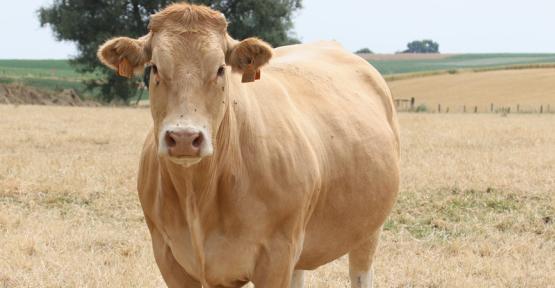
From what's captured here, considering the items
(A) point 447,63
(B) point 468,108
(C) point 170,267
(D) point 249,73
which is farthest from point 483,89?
(D) point 249,73

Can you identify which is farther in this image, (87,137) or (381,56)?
(381,56)

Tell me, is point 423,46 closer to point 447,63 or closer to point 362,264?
point 447,63

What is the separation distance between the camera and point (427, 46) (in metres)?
128

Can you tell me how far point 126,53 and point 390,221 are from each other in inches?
207

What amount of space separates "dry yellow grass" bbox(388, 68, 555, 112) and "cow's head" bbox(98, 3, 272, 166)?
132 ft

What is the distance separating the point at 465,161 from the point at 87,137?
25.9ft

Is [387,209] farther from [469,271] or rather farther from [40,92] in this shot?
[40,92]

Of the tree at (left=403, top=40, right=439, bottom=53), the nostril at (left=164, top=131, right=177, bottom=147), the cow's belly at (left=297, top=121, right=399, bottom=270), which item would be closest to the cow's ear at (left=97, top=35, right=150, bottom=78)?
the nostril at (left=164, top=131, right=177, bottom=147)

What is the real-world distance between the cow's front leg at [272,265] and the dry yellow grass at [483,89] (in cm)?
3987

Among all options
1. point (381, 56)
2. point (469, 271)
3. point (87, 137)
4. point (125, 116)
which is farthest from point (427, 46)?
point (469, 271)

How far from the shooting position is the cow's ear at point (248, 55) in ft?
13.5

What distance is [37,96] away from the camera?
37.6m

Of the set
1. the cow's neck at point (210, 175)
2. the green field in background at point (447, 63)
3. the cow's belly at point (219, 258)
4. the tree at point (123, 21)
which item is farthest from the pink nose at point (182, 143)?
the green field in background at point (447, 63)

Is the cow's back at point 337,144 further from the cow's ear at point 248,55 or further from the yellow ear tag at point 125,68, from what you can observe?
the yellow ear tag at point 125,68
